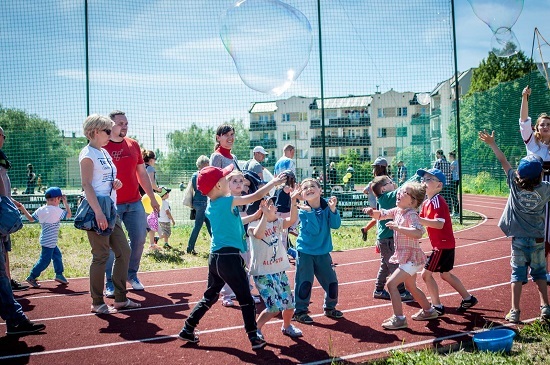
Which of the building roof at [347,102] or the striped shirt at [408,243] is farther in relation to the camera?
the building roof at [347,102]

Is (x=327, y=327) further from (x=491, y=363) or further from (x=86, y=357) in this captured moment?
(x=86, y=357)

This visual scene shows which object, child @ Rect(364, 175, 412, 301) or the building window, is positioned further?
the building window

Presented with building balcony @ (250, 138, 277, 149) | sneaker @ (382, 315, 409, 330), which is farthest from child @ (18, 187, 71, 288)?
building balcony @ (250, 138, 277, 149)

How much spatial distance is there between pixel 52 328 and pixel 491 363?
4.40 meters

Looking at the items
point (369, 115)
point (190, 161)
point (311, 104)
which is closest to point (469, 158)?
point (369, 115)

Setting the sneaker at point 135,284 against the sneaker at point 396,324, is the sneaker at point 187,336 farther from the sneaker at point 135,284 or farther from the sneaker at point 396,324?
the sneaker at point 135,284

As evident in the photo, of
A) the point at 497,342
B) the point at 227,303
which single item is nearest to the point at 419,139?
the point at 227,303

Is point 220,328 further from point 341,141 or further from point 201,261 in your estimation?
point 341,141

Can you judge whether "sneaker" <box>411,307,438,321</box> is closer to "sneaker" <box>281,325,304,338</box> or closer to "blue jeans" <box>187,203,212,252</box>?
"sneaker" <box>281,325,304,338</box>

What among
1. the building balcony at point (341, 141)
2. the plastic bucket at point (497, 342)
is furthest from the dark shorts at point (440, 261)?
the building balcony at point (341, 141)

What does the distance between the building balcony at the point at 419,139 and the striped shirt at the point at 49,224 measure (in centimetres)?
1216

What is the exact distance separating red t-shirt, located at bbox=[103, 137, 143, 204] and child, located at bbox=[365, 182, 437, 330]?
3092 millimetres

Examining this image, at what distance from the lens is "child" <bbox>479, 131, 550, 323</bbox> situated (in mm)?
5441

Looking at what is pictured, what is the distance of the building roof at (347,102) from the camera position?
46.5 ft
